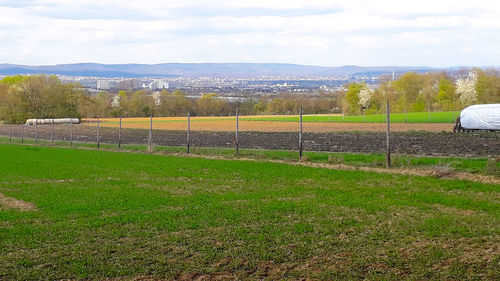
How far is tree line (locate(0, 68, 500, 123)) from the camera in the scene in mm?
82312

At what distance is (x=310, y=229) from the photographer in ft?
31.4

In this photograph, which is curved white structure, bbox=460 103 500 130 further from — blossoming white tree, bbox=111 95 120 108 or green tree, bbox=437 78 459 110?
blossoming white tree, bbox=111 95 120 108

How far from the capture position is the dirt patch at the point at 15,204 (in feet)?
40.5

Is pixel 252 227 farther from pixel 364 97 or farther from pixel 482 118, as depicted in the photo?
pixel 364 97

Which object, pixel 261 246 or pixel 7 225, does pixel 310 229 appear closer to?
pixel 261 246

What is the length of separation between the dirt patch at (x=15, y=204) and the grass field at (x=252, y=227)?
0.05 meters

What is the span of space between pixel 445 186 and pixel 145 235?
8.12 metres

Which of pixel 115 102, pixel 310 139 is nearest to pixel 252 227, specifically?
pixel 310 139

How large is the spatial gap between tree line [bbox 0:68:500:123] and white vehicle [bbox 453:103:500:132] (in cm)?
4288

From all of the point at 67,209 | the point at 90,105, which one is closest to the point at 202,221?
the point at 67,209

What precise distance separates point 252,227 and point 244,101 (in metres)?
111

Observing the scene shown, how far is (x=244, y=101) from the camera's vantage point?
120 m

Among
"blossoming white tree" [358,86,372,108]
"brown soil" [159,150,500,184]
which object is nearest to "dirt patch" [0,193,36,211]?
"brown soil" [159,150,500,184]

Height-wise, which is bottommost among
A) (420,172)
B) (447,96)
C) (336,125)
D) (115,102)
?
(420,172)
